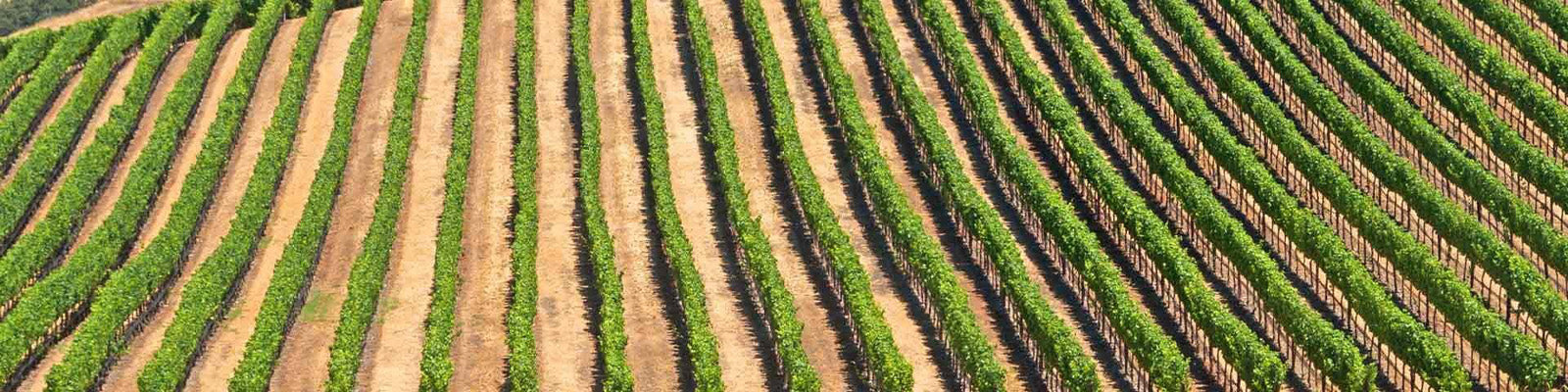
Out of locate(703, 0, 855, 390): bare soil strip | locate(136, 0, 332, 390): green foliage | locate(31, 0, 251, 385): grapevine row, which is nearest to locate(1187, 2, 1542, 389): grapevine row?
locate(703, 0, 855, 390): bare soil strip

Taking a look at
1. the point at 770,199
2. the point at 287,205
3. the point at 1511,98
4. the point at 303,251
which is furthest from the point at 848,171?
the point at 1511,98

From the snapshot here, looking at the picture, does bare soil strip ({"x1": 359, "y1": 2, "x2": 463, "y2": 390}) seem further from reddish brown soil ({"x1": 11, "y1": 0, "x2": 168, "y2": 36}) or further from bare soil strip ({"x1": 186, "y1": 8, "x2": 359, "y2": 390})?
reddish brown soil ({"x1": 11, "y1": 0, "x2": 168, "y2": 36})

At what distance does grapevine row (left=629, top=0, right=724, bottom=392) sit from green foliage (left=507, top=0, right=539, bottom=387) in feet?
13.2

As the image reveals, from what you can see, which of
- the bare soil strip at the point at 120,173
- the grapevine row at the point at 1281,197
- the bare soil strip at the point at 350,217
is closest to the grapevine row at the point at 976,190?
the grapevine row at the point at 1281,197

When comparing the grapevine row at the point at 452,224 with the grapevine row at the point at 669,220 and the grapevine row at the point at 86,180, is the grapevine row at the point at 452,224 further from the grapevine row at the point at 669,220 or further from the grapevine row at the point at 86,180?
the grapevine row at the point at 86,180

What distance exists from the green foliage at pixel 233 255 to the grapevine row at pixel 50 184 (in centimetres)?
Result: 537

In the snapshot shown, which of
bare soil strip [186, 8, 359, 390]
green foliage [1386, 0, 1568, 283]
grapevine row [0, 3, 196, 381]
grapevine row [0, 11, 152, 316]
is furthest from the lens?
grapevine row [0, 11, 152, 316]

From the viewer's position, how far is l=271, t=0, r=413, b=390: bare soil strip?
2477 inches

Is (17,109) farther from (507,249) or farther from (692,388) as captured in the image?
(692,388)

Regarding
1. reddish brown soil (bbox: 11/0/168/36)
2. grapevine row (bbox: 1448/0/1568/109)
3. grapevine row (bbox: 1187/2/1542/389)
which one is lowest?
grapevine row (bbox: 1187/2/1542/389)

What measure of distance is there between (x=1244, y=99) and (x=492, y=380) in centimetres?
2746

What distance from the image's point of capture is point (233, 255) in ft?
222

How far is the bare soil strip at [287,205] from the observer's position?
63300mm

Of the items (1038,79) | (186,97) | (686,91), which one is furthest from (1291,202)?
(186,97)
